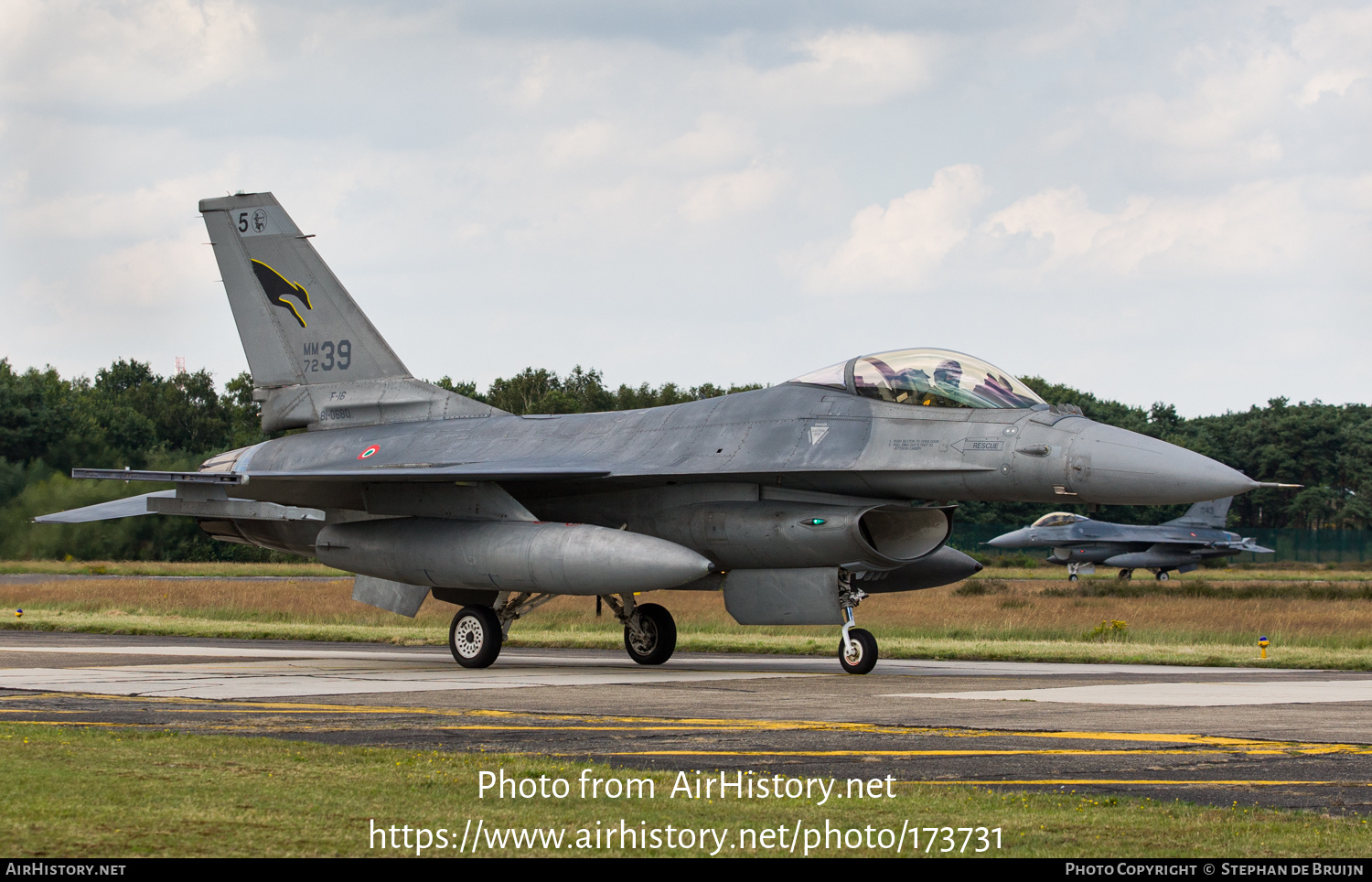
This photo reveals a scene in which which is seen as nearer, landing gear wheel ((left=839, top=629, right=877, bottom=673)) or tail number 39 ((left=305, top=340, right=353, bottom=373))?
landing gear wheel ((left=839, top=629, right=877, bottom=673))

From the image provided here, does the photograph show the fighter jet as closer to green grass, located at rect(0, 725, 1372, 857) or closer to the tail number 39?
the tail number 39

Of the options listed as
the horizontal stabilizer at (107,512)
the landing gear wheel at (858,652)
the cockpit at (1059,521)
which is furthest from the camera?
the cockpit at (1059,521)

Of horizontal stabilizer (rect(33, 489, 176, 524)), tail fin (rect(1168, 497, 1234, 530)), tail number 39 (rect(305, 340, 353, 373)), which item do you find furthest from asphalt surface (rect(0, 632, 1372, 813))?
tail fin (rect(1168, 497, 1234, 530))

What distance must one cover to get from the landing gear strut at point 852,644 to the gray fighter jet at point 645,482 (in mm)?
19

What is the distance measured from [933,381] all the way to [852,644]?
2752 mm

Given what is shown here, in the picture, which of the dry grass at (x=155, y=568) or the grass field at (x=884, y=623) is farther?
the dry grass at (x=155, y=568)

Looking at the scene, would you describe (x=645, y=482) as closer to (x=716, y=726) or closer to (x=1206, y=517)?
(x=716, y=726)

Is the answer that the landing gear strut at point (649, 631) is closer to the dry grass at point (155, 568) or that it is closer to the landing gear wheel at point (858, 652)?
the landing gear wheel at point (858, 652)

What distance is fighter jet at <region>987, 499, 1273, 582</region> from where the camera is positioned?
52.8 metres

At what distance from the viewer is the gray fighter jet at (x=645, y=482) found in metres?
12.8

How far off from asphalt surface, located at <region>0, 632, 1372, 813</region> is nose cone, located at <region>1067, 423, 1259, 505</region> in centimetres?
173

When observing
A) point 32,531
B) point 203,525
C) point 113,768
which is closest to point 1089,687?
point 113,768

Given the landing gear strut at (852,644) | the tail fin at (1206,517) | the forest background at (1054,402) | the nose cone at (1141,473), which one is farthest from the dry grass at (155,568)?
the tail fin at (1206,517)

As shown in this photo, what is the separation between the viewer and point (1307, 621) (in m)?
24.7
